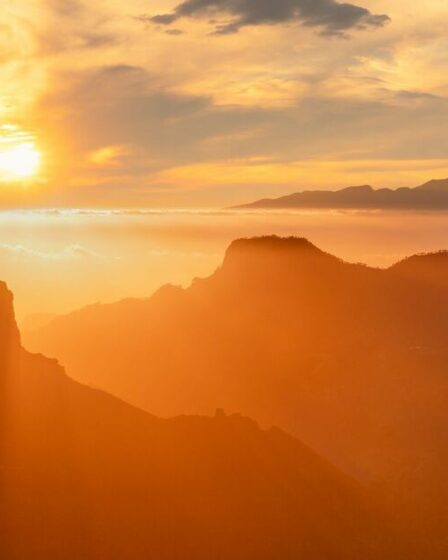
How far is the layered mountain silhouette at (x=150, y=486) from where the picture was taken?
104188 mm

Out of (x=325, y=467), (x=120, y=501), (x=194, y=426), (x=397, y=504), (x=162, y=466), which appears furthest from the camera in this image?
(x=397, y=504)

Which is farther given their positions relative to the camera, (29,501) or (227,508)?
(227,508)

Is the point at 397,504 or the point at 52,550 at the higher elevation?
the point at 52,550

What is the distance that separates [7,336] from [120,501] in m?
33.5

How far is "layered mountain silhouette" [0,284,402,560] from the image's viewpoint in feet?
342

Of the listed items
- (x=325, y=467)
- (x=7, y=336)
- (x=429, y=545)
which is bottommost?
(x=429, y=545)

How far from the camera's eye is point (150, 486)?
369 feet

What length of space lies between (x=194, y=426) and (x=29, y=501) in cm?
2677

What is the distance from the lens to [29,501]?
10575cm

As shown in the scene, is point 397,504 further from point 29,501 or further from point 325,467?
point 29,501

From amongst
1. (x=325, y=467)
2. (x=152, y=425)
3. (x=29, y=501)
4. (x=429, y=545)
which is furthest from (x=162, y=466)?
(x=429, y=545)

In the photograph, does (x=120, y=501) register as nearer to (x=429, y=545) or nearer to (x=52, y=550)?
(x=52, y=550)

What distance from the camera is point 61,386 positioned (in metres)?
125

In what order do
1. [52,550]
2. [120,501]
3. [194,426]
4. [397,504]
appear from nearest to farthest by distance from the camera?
[52,550]
[120,501]
[194,426]
[397,504]
